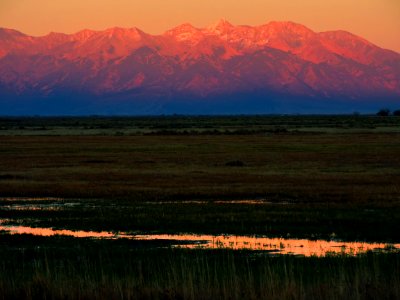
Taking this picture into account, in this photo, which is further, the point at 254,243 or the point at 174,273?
the point at 254,243

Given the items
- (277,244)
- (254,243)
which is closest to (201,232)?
(254,243)

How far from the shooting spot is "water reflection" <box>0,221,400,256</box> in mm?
22281

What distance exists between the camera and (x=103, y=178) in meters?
47.0

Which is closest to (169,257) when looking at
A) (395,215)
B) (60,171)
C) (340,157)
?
(395,215)

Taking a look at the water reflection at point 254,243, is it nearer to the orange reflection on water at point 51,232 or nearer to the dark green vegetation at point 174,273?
the orange reflection on water at point 51,232

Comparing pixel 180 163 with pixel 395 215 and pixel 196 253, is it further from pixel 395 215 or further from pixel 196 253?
pixel 196 253

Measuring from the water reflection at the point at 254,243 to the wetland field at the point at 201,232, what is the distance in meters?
0.03

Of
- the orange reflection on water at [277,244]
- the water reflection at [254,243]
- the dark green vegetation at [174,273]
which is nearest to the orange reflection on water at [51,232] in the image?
the water reflection at [254,243]

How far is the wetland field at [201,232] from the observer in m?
16.6

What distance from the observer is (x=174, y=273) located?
665 inches

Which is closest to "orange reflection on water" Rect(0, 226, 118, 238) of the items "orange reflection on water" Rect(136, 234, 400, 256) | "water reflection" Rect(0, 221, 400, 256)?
"water reflection" Rect(0, 221, 400, 256)

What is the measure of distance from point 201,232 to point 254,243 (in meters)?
2.66

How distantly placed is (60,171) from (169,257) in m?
32.2

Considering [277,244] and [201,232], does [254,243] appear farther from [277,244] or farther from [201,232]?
[201,232]
